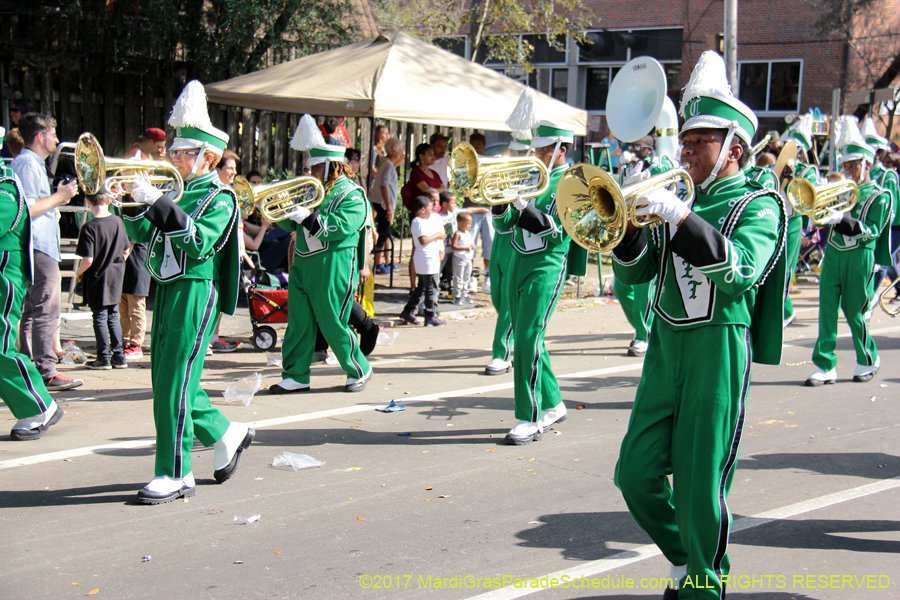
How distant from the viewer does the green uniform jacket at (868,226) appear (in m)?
7.67

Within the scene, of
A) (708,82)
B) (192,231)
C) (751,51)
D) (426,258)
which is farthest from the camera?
(751,51)

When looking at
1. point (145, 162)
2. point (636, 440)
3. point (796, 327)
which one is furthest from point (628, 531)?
point (796, 327)

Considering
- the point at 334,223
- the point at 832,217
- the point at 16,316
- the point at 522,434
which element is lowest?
the point at 522,434

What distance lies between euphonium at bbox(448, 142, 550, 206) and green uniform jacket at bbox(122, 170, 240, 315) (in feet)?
5.58

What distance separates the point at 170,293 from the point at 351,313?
11.4ft

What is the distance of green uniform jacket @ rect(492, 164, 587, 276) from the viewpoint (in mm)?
5910

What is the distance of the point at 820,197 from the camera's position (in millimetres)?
7539

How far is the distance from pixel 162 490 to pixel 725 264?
10.3 ft

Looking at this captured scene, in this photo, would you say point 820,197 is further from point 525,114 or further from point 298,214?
point 298,214

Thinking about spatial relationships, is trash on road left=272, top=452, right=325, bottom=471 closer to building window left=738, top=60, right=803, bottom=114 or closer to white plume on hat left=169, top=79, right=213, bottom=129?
white plume on hat left=169, top=79, right=213, bottom=129

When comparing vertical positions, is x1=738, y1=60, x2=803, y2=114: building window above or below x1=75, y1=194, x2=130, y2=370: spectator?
above

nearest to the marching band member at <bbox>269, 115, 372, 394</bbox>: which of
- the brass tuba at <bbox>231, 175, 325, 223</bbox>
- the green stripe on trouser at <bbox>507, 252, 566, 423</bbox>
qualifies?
the brass tuba at <bbox>231, 175, 325, 223</bbox>

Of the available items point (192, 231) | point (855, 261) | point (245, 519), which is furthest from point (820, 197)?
point (245, 519)

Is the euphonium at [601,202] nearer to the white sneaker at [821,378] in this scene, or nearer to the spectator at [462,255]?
the white sneaker at [821,378]
